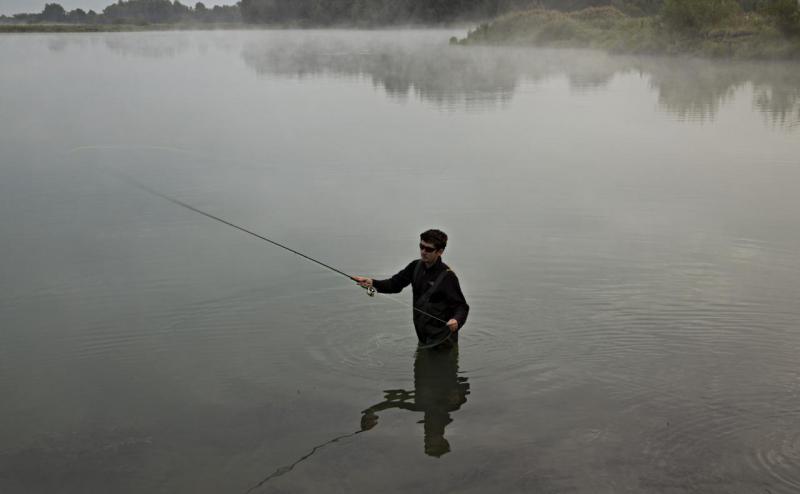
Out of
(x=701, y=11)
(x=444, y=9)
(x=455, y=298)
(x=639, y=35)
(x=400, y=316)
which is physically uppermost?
(x=444, y=9)

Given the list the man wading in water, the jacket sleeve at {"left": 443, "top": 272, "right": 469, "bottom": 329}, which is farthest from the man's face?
the jacket sleeve at {"left": 443, "top": 272, "right": 469, "bottom": 329}

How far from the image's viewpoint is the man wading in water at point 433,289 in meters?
7.57

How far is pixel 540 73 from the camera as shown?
41.0 m

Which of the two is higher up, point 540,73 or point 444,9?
point 444,9

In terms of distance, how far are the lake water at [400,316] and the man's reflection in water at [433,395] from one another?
25 mm

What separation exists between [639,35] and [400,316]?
45938 millimetres

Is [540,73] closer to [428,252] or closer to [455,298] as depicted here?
[455,298]

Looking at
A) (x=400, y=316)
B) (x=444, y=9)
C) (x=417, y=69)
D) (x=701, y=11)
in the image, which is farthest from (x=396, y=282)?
(x=444, y=9)

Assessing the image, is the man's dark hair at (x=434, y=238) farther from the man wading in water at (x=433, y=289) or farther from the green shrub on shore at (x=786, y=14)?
the green shrub on shore at (x=786, y=14)

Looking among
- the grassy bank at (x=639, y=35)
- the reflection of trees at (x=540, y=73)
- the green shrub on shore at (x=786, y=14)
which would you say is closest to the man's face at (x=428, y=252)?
the reflection of trees at (x=540, y=73)

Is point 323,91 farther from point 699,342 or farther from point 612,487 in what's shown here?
point 612,487

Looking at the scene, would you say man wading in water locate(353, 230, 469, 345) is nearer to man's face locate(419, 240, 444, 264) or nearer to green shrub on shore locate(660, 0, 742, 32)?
man's face locate(419, 240, 444, 264)

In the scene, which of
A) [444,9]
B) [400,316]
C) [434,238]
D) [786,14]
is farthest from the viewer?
[444,9]

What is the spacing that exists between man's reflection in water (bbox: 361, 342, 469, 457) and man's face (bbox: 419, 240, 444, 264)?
3.12 feet
